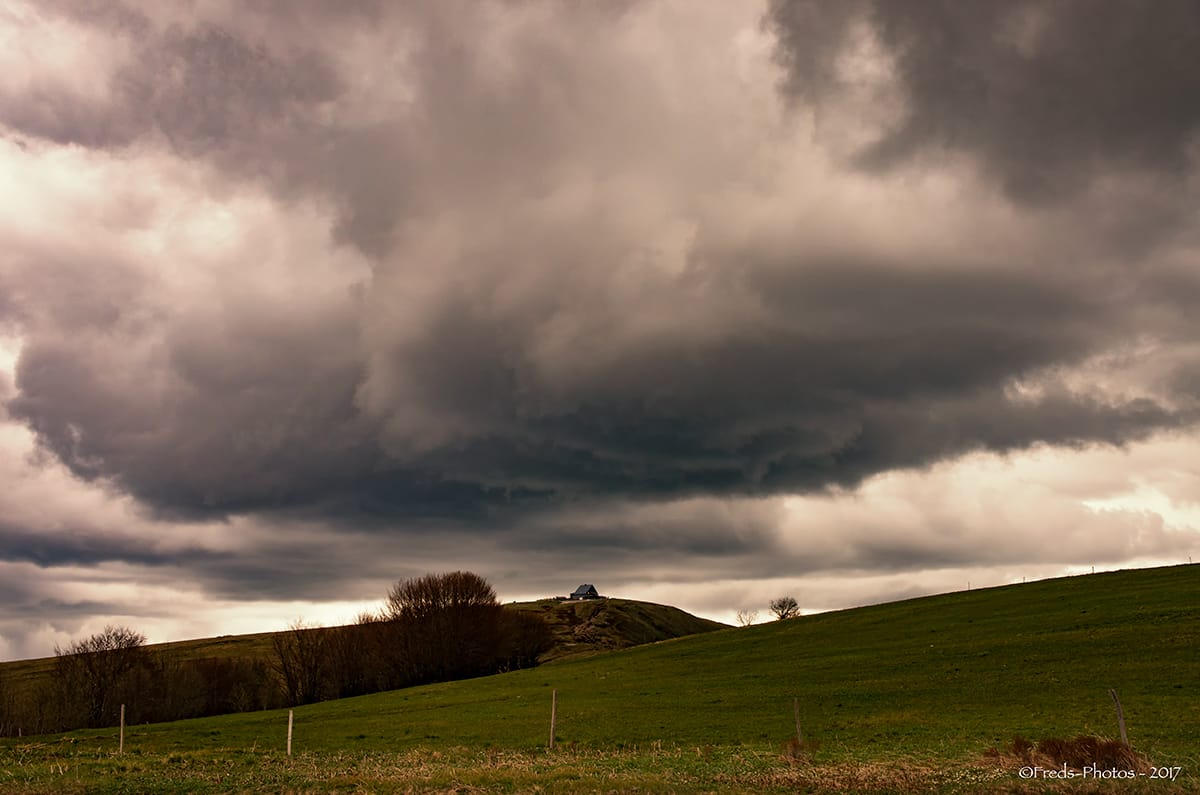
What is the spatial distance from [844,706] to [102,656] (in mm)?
129599

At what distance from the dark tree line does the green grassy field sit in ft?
107

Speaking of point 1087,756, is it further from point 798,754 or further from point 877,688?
point 877,688

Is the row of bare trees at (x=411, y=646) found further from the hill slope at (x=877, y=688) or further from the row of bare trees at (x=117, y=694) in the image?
A: the hill slope at (x=877, y=688)

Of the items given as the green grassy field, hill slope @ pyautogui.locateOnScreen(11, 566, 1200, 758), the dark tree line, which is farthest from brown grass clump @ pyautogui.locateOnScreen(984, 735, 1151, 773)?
the dark tree line

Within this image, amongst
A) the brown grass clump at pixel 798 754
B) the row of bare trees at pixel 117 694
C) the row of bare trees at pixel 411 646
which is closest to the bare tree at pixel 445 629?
the row of bare trees at pixel 411 646

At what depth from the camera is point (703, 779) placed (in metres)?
28.4

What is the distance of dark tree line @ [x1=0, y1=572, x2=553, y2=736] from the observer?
139m

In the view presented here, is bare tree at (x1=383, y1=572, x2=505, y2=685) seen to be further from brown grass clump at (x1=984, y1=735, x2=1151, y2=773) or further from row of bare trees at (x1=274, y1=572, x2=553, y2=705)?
brown grass clump at (x1=984, y1=735, x2=1151, y2=773)

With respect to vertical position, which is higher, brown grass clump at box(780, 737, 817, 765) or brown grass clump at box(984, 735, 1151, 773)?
brown grass clump at box(984, 735, 1151, 773)

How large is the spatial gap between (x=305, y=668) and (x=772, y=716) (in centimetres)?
10002

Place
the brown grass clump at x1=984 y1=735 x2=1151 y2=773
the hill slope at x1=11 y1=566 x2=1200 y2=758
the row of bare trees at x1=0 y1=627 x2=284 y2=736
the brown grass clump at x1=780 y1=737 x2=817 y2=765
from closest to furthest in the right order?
the brown grass clump at x1=984 y1=735 x2=1151 y2=773, the brown grass clump at x1=780 y1=737 x2=817 y2=765, the hill slope at x1=11 y1=566 x2=1200 y2=758, the row of bare trees at x1=0 y1=627 x2=284 y2=736

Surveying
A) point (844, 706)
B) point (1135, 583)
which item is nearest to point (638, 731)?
point (844, 706)

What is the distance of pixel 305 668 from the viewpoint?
141625mm

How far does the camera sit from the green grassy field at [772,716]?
96.1ft
